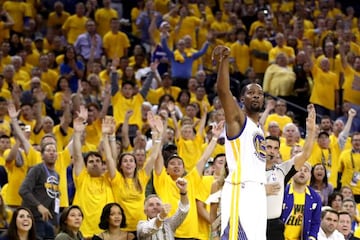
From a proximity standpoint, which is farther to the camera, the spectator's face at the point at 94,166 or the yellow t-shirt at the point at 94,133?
the yellow t-shirt at the point at 94,133

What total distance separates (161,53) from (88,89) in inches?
105

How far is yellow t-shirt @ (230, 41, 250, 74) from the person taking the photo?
68.0ft

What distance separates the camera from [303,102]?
19.6 metres

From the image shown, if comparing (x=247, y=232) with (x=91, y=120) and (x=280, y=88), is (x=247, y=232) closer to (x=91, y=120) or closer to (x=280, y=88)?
(x=91, y=120)

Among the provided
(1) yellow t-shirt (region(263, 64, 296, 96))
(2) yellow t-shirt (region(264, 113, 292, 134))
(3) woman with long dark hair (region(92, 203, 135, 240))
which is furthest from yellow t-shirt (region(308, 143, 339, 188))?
(3) woman with long dark hair (region(92, 203, 135, 240))

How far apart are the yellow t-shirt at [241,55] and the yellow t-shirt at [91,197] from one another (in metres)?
8.83

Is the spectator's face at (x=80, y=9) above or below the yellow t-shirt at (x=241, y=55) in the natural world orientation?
above

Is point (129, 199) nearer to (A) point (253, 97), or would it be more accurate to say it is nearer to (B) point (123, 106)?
(A) point (253, 97)

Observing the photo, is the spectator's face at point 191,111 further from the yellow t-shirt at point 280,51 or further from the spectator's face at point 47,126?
Result: the yellow t-shirt at point 280,51

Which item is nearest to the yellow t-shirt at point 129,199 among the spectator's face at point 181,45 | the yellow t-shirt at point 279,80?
the spectator's face at point 181,45

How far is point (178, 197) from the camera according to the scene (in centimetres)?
1256

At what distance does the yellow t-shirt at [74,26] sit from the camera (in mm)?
21047

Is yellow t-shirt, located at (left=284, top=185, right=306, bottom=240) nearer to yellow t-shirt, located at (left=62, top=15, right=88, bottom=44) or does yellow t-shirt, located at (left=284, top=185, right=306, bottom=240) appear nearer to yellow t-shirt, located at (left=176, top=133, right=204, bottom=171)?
yellow t-shirt, located at (left=176, top=133, right=204, bottom=171)

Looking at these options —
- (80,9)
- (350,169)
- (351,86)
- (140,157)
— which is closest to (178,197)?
(140,157)
